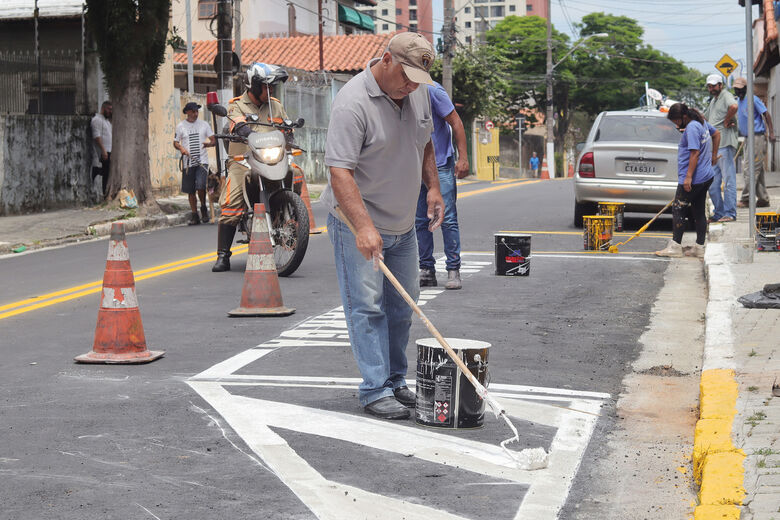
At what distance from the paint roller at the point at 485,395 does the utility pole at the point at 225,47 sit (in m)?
16.7

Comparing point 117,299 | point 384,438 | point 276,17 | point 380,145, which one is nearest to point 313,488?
point 384,438

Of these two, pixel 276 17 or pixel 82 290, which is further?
pixel 276 17

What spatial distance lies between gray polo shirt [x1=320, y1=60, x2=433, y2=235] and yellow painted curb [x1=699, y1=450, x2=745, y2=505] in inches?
75.8

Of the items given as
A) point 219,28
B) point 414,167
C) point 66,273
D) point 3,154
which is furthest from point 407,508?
point 219,28

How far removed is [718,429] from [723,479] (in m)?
0.77

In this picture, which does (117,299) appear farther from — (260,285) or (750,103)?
(750,103)

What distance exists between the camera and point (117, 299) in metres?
7.21

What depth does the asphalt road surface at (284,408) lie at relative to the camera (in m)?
4.39

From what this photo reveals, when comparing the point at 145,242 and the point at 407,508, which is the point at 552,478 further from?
the point at 145,242

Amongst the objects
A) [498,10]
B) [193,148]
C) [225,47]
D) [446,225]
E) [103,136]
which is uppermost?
[498,10]

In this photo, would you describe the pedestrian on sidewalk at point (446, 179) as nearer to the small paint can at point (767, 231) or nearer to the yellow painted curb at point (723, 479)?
the small paint can at point (767, 231)

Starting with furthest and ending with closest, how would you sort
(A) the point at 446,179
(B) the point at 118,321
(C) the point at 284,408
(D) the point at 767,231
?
(D) the point at 767,231 → (A) the point at 446,179 → (B) the point at 118,321 → (C) the point at 284,408

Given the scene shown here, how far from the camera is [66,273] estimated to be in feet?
39.6

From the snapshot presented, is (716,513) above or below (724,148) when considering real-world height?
below
